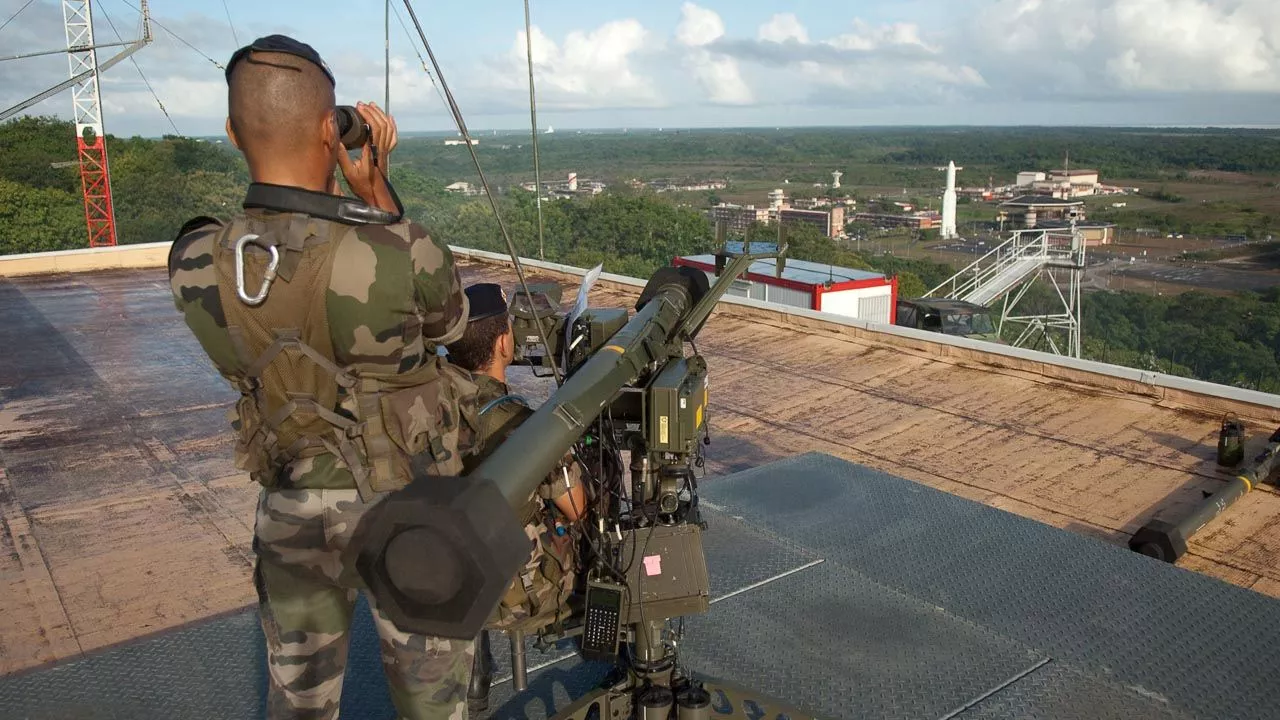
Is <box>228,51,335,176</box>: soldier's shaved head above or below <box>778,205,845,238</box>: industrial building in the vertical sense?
above

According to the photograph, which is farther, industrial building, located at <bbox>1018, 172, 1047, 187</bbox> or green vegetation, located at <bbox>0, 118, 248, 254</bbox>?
industrial building, located at <bbox>1018, 172, 1047, 187</bbox>

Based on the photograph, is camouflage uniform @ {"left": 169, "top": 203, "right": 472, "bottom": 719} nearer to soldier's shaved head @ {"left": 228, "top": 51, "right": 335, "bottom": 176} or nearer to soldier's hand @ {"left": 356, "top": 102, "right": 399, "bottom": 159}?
soldier's shaved head @ {"left": 228, "top": 51, "right": 335, "bottom": 176}

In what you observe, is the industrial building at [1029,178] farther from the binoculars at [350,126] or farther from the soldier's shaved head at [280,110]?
the soldier's shaved head at [280,110]

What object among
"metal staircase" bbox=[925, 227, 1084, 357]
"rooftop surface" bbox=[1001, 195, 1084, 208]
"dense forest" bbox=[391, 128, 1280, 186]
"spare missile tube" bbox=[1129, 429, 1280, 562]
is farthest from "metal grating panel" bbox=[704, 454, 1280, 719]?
"rooftop surface" bbox=[1001, 195, 1084, 208]

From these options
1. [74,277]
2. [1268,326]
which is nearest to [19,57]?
[74,277]

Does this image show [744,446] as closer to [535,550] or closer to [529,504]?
[535,550]

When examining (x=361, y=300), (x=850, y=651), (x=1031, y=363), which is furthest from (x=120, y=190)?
(x=361, y=300)

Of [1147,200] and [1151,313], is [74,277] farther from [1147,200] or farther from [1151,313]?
[1147,200]
